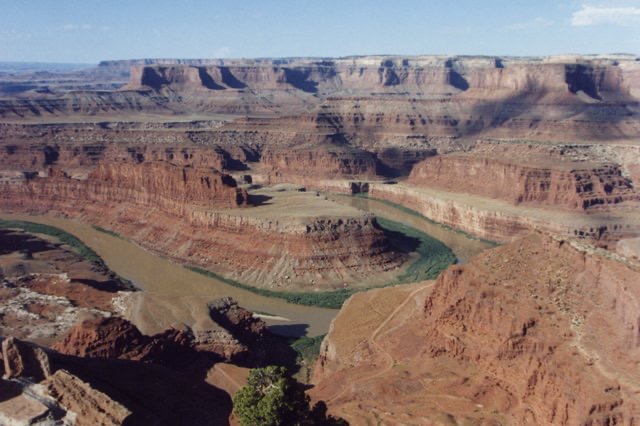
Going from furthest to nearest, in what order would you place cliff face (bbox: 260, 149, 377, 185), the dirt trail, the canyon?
cliff face (bbox: 260, 149, 377, 185)
the dirt trail
the canyon

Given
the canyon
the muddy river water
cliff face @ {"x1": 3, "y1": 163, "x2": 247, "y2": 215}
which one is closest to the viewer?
the canyon

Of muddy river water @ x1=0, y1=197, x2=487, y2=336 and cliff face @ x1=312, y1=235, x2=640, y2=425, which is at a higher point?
cliff face @ x1=312, y1=235, x2=640, y2=425

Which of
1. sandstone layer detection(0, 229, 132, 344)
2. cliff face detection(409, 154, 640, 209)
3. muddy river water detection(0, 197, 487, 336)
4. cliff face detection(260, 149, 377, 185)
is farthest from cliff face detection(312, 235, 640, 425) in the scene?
cliff face detection(260, 149, 377, 185)

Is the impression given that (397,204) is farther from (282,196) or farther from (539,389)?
(539,389)

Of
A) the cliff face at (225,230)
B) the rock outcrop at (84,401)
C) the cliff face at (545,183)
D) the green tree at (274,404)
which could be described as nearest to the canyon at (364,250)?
the rock outcrop at (84,401)

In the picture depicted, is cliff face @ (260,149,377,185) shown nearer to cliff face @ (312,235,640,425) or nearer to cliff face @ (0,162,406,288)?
cliff face @ (0,162,406,288)

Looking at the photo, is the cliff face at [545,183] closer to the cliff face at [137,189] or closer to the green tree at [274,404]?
the cliff face at [137,189]

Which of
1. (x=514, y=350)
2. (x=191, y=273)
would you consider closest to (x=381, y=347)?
(x=514, y=350)
